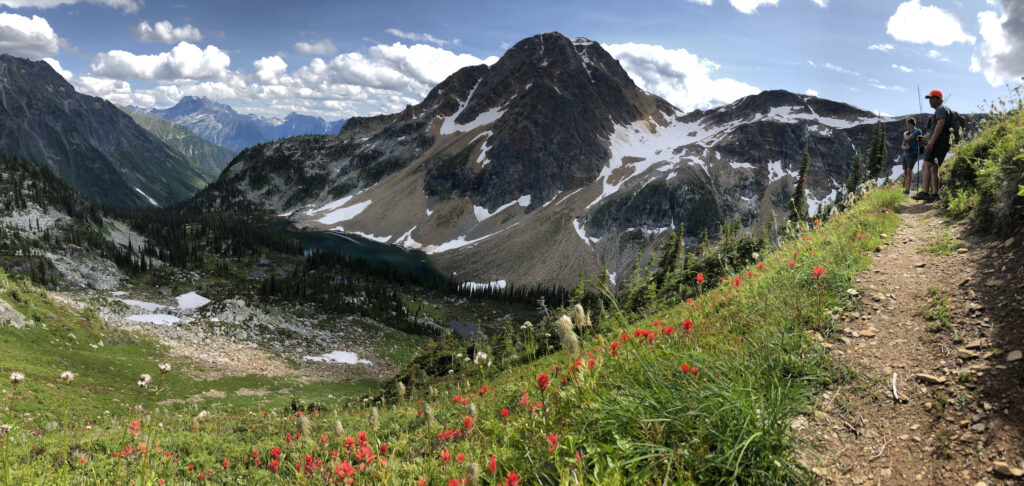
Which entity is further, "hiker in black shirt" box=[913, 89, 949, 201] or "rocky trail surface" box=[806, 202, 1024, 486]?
"hiker in black shirt" box=[913, 89, 949, 201]

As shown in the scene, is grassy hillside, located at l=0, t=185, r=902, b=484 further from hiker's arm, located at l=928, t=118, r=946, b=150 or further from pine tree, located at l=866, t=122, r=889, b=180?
pine tree, located at l=866, t=122, r=889, b=180

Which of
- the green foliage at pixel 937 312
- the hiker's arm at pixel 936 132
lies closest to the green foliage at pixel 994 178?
the hiker's arm at pixel 936 132

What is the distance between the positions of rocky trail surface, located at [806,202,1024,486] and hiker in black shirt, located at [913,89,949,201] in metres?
7.97

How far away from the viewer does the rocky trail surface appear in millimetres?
2918

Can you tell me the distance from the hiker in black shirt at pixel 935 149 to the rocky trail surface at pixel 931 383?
7967mm

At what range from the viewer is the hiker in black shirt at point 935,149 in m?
11.7

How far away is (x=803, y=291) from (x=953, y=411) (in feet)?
7.15

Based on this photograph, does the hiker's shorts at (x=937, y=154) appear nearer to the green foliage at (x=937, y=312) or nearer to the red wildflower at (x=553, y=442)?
the green foliage at (x=937, y=312)

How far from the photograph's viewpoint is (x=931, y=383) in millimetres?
3635

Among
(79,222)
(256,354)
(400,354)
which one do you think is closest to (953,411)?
(256,354)

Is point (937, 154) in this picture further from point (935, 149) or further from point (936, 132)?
point (936, 132)

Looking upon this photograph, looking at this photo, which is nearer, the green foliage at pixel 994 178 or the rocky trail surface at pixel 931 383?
the rocky trail surface at pixel 931 383

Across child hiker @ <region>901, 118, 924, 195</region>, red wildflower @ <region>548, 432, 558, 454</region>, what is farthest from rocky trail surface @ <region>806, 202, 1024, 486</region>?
child hiker @ <region>901, 118, 924, 195</region>

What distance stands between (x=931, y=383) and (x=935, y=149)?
1264 cm
